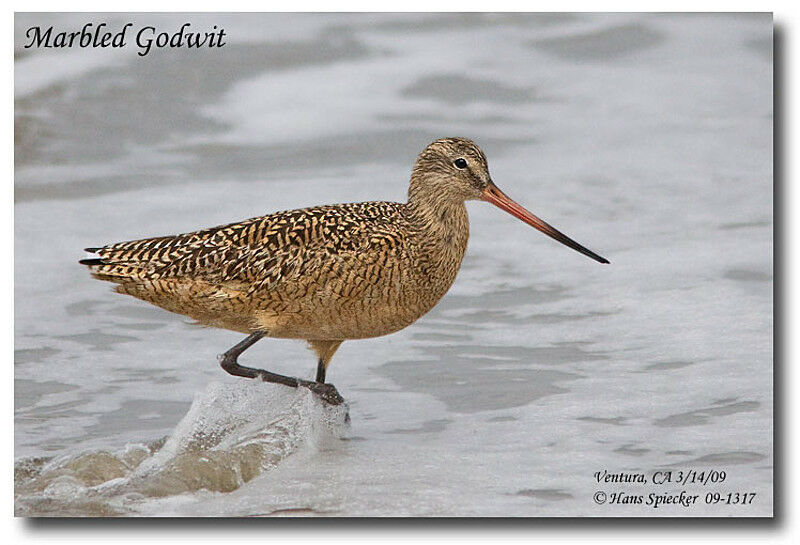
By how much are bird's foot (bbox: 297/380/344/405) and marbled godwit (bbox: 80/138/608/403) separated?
0.55 feet

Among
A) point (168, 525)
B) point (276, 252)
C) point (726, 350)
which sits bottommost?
point (168, 525)

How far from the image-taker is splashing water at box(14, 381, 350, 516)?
5543 mm

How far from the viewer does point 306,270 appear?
5988 mm

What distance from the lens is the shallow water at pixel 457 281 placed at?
5844 mm

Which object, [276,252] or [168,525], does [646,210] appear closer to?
[276,252]

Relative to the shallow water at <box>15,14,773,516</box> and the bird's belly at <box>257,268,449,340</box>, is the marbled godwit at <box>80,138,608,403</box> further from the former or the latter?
the shallow water at <box>15,14,773,516</box>

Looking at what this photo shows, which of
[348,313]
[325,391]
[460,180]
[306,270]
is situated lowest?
[325,391]

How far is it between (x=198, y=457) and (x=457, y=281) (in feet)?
9.36

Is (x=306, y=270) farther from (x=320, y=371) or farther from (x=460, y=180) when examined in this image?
(x=460, y=180)

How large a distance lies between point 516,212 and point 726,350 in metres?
1.41

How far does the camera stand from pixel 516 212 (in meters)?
6.41

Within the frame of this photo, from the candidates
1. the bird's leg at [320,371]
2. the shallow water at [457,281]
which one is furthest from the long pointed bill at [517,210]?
the bird's leg at [320,371]

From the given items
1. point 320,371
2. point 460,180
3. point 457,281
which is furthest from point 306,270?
point 457,281

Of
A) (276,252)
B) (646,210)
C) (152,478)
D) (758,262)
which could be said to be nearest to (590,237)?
(646,210)
